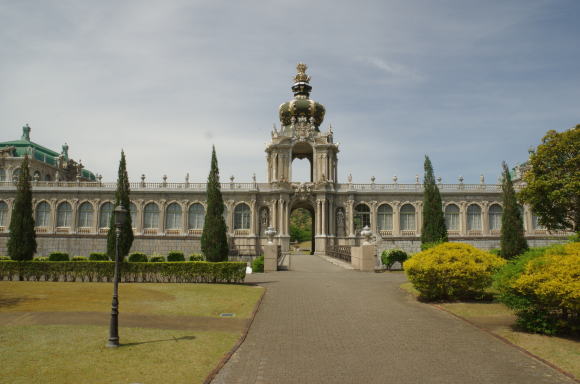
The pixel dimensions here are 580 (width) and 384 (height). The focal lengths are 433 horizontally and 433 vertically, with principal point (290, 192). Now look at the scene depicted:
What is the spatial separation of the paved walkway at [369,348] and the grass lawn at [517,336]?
0.51m

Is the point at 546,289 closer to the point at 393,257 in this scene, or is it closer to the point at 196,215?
the point at 393,257

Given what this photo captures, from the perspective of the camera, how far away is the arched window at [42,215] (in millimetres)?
56812

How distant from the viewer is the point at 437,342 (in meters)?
14.3

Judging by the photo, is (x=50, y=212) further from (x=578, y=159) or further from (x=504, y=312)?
(x=578, y=159)

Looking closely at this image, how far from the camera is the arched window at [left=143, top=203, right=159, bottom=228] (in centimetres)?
5716

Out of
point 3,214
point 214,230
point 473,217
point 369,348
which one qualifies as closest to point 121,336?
point 369,348

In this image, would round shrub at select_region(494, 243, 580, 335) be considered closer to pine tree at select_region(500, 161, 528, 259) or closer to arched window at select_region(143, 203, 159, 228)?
pine tree at select_region(500, 161, 528, 259)

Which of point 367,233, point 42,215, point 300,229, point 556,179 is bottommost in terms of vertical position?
point 367,233

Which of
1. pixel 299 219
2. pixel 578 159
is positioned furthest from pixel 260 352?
pixel 299 219

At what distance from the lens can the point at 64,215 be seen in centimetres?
5716

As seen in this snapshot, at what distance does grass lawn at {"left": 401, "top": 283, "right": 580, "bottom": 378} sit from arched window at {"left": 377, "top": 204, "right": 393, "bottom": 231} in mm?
36884

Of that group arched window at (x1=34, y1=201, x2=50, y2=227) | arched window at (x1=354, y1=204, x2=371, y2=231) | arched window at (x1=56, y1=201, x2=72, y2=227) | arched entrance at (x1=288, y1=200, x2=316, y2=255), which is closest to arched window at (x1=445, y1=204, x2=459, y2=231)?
arched window at (x1=354, y1=204, x2=371, y2=231)

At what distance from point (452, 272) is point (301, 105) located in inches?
1851

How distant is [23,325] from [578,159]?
41.3 meters
